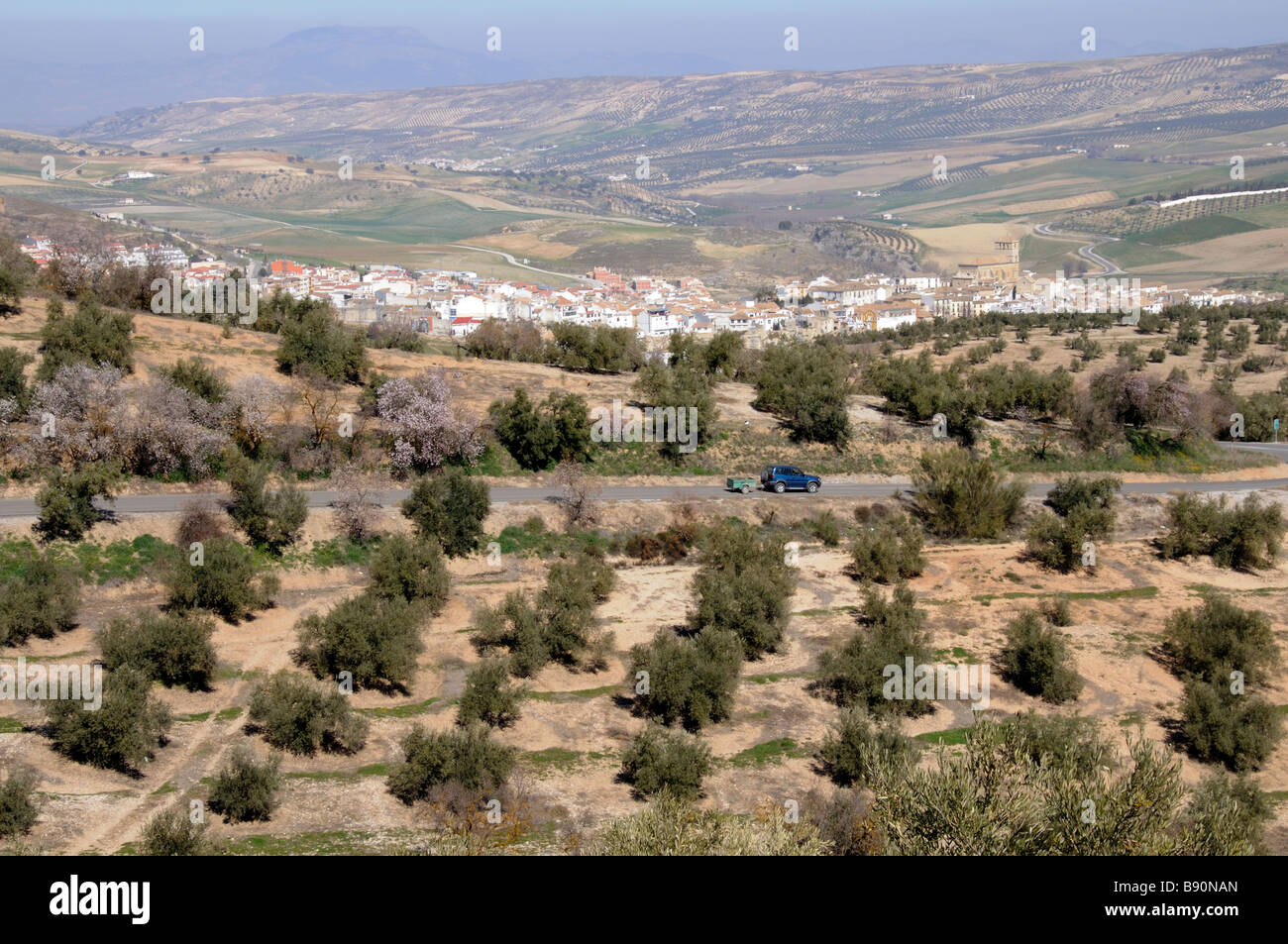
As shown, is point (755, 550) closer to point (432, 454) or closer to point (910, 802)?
point (432, 454)

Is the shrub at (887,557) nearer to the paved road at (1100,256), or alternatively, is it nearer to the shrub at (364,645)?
the shrub at (364,645)

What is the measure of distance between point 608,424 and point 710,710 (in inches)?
A: 800

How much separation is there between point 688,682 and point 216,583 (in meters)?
12.8

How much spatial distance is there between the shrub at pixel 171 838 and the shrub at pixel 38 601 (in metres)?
10.2

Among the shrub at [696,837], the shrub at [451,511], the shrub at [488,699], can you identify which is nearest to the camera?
the shrub at [696,837]

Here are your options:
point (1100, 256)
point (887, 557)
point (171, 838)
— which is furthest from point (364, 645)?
point (1100, 256)

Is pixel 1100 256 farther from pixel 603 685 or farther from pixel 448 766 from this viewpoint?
pixel 448 766

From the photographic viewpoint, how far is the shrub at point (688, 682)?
23.2m

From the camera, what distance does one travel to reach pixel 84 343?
37.8m

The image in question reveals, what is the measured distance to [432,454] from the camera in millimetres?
37281

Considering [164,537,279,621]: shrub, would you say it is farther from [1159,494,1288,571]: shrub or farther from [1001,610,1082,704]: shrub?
[1159,494,1288,571]: shrub

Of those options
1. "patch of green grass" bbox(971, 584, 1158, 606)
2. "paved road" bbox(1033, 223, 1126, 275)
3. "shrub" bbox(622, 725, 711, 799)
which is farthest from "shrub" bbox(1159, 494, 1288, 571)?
"paved road" bbox(1033, 223, 1126, 275)

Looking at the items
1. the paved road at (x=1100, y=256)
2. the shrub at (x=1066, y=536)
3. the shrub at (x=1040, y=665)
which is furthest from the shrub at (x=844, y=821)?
the paved road at (x=1100, y=256)

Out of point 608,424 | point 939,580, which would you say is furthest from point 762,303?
point 939,580
